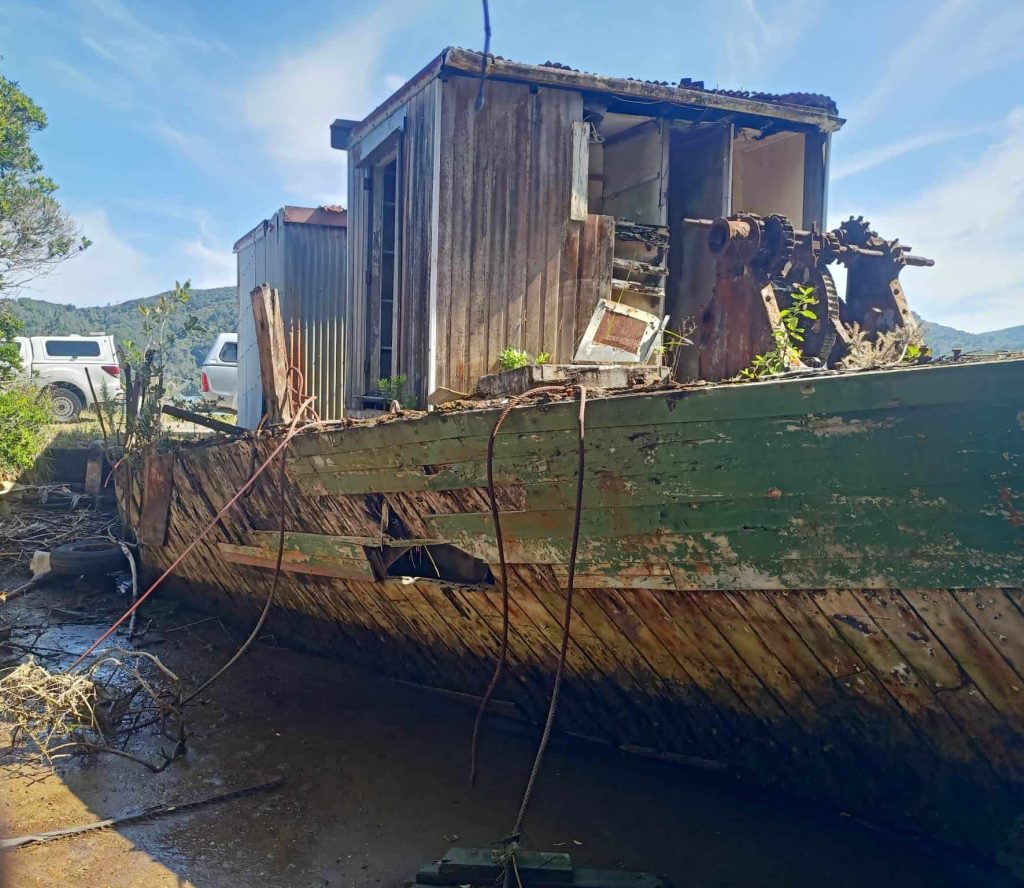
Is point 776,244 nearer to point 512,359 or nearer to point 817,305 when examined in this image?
point 817,305

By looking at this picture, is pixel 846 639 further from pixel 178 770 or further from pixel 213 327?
pixel 213 327

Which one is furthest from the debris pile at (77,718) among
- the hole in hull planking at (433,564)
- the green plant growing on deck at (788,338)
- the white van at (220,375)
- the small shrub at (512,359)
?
the white van at (220,375)

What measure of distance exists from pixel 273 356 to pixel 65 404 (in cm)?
1119

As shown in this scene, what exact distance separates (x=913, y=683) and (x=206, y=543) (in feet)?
17.5

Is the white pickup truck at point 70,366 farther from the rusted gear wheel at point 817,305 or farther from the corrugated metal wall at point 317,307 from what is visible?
the rusted gear wheel at point 817,305

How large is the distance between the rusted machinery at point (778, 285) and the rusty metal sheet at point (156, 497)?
4981 millimetres

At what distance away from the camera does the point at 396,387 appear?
6.62 m

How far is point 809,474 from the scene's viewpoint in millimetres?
2635

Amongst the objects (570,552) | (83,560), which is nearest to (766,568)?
(570,552)

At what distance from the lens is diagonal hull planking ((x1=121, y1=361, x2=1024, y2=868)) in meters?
2.44

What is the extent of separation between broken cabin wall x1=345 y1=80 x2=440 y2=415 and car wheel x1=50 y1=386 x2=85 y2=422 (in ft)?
29.9

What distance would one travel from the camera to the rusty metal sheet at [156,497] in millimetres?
6957

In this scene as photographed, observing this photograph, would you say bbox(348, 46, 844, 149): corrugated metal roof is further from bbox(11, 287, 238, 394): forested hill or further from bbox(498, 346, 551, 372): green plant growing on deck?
bbox(11, 287, 238, 394): forested hill

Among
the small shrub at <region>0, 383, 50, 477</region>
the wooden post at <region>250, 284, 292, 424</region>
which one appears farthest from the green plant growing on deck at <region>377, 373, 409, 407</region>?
the small shrub at <region>0, 383, 50, 477</region>
